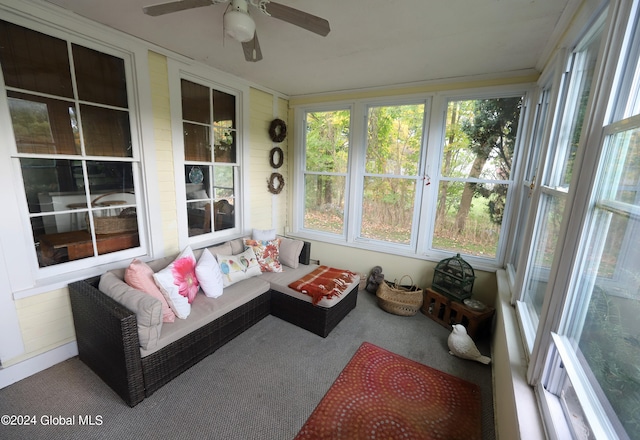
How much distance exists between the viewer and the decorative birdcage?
278 centimetres

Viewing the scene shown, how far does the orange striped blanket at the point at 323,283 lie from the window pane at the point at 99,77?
2232 mm

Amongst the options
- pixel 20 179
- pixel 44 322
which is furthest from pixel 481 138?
pixel 44 322

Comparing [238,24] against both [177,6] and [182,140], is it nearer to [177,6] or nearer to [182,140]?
[177,6]

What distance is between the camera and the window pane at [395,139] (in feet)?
10.4

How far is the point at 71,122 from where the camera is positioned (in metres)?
1.98

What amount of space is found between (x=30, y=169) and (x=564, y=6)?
3.56 meters

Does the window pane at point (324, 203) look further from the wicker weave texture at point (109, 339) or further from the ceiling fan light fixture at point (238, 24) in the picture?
the wicker weave texture at point (109, 339)

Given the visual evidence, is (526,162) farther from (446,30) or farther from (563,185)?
(446,30)

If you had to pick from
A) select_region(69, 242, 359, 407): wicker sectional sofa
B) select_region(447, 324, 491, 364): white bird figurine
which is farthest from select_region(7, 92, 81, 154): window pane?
select_region(447, 324, 491, 364): white bird figurine

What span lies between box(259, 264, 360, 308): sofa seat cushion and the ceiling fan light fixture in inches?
81.7

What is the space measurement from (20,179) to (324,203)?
298 centimetres

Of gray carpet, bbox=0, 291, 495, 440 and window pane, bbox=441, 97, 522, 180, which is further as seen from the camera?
window pane, bbox=441, 97, 522, 180

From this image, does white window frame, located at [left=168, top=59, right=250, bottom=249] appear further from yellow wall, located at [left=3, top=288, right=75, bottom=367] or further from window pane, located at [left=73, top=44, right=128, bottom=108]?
yellow wall, located at [left=3, top=288, right=75, bottom=367]

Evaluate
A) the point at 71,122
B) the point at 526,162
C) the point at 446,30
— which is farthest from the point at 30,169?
the point at 526,162
